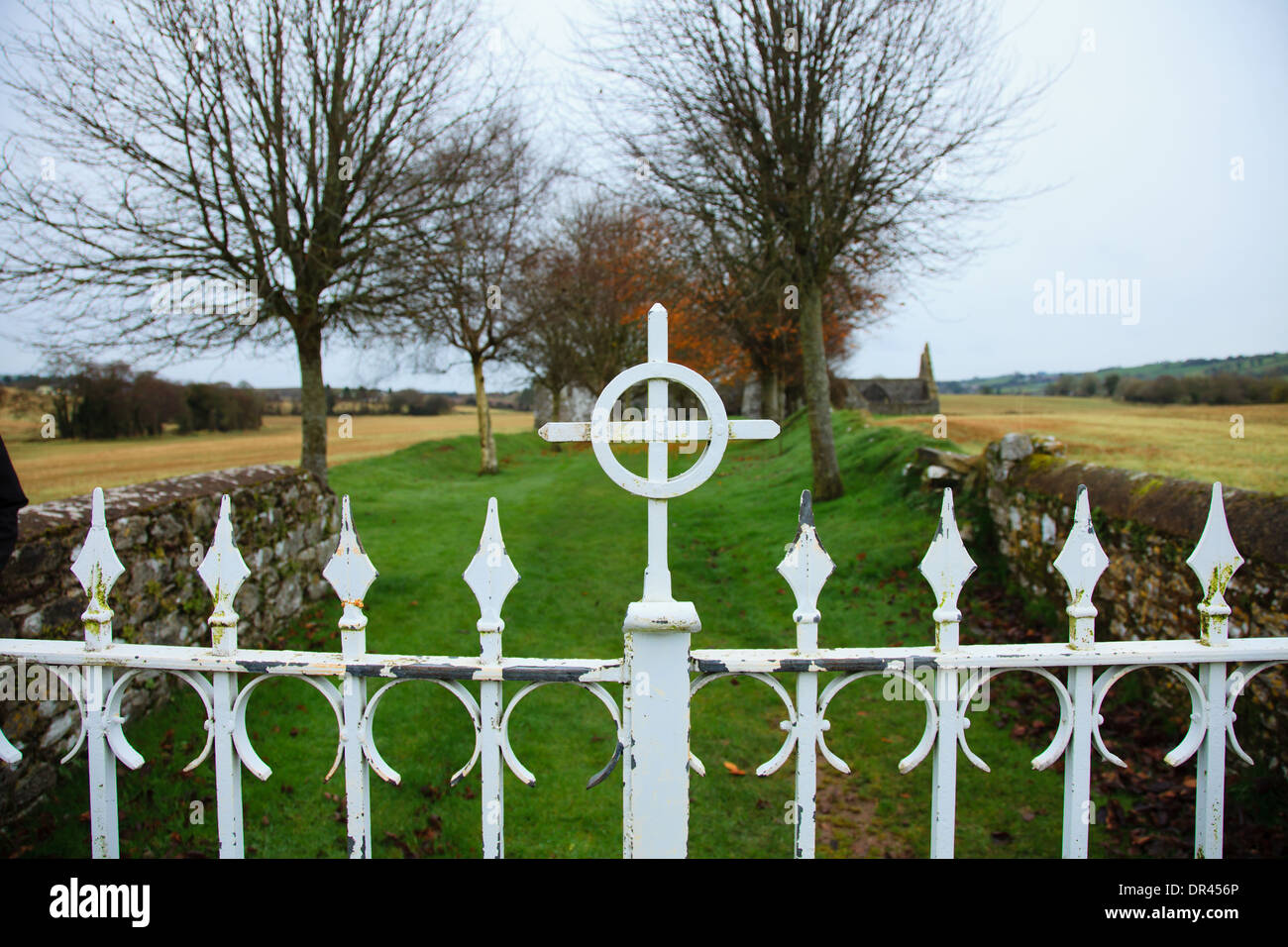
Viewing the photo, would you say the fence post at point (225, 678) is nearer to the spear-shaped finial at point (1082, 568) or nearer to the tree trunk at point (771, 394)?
the spear-shaped finial at point (1082, 568)

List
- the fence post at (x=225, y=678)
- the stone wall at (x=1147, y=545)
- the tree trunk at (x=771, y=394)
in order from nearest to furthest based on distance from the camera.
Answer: the fence post at (x=225, y=678) → the stone wall at (x=1147, y=545) → the tree trunk at (x=771, y=394)

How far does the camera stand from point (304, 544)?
7.59 metres

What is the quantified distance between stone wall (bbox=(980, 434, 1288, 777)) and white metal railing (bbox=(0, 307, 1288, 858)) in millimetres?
1973

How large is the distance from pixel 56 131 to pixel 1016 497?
40.3ft

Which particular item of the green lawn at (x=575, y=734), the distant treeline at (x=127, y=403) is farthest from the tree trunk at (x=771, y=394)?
the distant treeline at (x=127, y=403)

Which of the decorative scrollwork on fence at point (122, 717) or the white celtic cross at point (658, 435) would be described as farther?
the decorative scrollwork on fence at point (122, 717)

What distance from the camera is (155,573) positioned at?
505cm

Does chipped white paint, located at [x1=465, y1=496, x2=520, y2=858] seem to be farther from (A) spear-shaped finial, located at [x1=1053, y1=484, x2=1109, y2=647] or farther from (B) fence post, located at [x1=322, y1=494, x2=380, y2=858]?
(A) spear-shaped finial, located at [x1=1053, y1=484, x2=1109, y2=647]

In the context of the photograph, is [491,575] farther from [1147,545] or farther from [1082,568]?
[1147,545]

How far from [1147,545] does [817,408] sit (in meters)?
7.02

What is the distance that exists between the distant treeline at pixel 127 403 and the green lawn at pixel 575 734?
165 inches

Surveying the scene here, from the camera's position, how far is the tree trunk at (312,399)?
11508 millimetres
